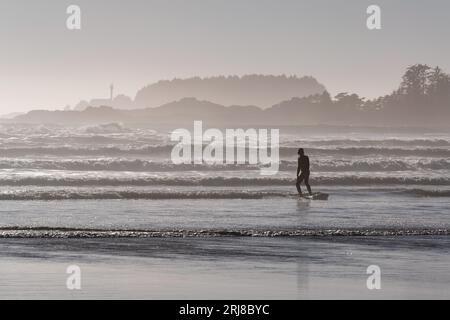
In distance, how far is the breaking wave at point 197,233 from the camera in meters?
17.9

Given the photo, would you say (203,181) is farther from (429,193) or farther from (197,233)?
(197,233)

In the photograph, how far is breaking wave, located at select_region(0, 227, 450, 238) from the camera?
17.9m

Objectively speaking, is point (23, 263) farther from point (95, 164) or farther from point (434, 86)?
point (434, 86)

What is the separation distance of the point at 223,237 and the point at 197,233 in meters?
0.70

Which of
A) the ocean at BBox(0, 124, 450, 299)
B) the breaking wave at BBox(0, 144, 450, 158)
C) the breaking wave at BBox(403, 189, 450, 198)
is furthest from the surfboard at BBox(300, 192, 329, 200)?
the breaking wave at BBox(0, 144, 450, 158)

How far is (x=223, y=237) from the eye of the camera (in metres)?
17.9

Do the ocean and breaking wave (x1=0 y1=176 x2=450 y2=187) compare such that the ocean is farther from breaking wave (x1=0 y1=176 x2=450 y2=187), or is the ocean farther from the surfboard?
the surfboard

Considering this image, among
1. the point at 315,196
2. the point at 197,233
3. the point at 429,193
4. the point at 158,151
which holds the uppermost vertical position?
the point at 158,151

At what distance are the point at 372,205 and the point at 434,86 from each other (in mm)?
75519

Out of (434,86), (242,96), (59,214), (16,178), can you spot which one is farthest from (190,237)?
(242,96)

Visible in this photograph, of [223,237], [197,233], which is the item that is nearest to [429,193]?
[197,233]

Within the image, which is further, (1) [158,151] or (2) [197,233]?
(1) [158,151]

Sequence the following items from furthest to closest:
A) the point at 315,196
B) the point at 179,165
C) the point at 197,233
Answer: the point at 179,165
the point at 315,196
the point at 197,233
